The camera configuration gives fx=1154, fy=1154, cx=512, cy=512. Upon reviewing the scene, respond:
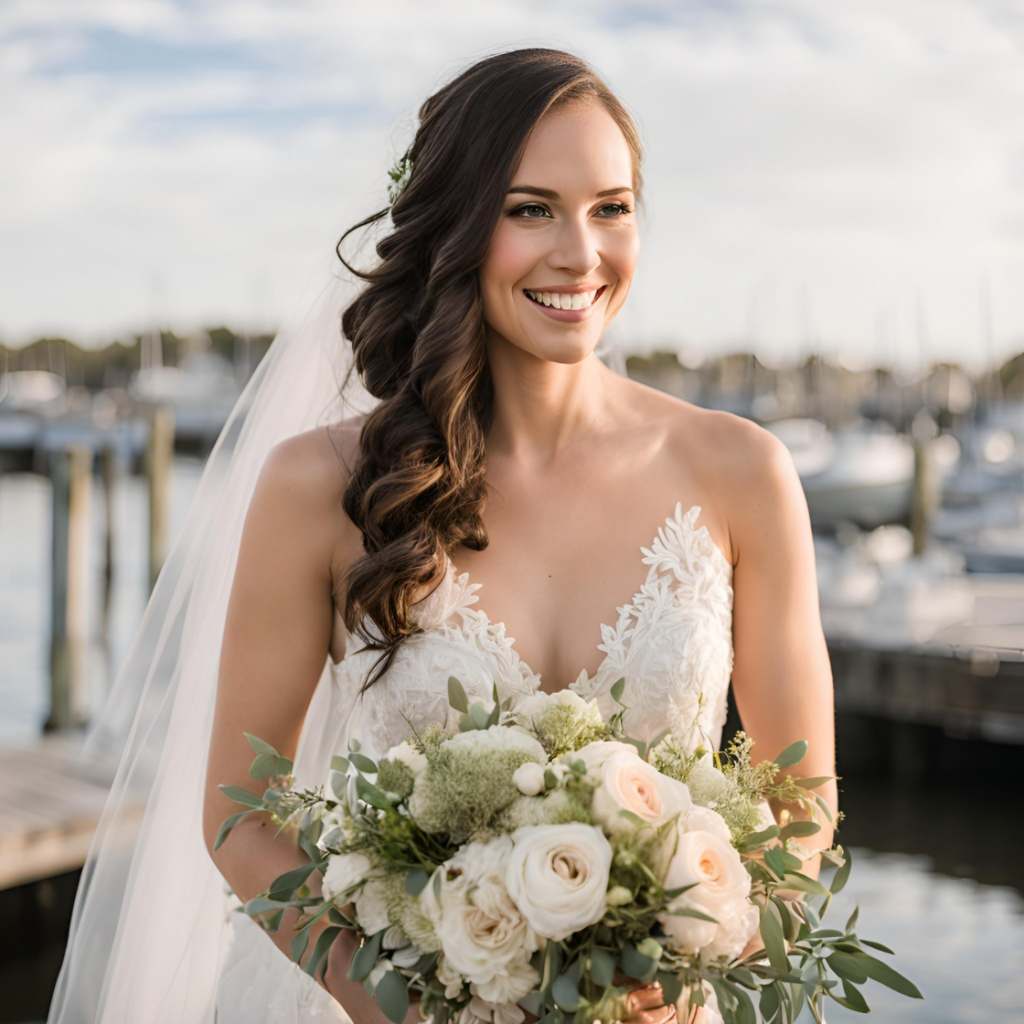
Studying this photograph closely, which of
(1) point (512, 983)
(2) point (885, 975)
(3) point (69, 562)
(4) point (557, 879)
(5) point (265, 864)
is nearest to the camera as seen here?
(4) point (557, 879)

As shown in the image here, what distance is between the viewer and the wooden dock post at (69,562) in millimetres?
10078

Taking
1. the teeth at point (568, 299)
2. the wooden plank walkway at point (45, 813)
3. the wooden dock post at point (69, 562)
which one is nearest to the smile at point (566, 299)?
the teeth at point (568, 299)

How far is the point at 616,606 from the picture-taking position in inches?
98.3

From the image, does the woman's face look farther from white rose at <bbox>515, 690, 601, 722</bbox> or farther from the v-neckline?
white rose at <bbox>515, 690, 601, 722</bbox>

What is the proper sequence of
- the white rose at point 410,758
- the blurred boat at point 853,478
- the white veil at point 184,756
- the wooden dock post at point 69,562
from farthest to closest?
the blurred boat at point 853,478 < the wooden dock post at point 69,562 < the white veil at point 184,756 < the white rose at point 410,758

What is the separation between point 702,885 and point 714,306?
27.6 metres

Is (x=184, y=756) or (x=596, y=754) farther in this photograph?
(x=184, y=756)

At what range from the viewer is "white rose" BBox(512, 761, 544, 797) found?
169 cm

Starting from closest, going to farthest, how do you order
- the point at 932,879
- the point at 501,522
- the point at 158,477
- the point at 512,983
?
Result: the point at 512,983 < the point at 501,522 < the point at 932,879 < the point at 158,477

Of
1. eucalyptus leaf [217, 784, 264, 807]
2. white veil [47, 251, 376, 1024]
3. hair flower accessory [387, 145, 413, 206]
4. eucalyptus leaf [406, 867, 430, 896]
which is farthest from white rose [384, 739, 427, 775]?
hair flower accessory [387, 145, 413, 206]

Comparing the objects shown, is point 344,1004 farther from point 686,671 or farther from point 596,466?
point 596,466

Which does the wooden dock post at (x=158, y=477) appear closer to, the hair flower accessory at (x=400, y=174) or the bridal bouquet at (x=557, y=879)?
the hair flower accessory at (x=400, y=174)

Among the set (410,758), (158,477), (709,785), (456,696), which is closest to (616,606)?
(456,696)

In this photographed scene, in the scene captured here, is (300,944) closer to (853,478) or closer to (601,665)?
(601,665)
